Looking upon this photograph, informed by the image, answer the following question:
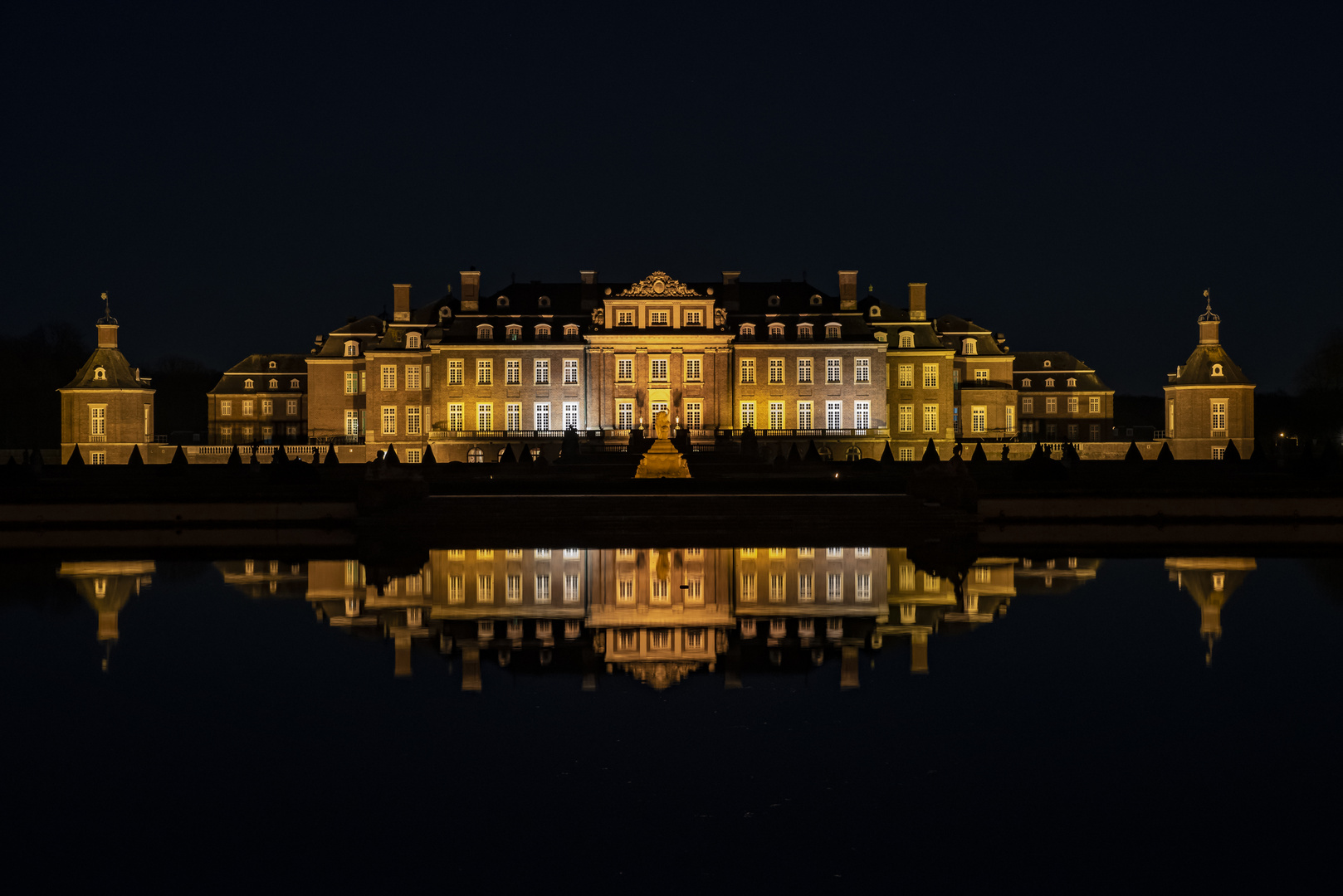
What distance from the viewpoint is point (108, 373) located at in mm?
59781

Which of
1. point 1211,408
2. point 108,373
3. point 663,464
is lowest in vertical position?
point 663,464

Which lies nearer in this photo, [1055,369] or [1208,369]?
[1208,369]

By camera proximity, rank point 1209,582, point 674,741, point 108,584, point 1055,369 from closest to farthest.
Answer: point 674,741 < point 1209,582 < point 108,584 < point 1055,369

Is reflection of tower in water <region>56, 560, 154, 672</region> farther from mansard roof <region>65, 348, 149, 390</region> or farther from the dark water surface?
mansard roof <region>65, 348, 149, 390</region>

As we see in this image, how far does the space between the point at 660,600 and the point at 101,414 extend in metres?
53.4

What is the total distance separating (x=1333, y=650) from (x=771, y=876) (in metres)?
7.51

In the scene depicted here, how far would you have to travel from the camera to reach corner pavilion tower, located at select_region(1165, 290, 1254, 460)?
60.5 meters

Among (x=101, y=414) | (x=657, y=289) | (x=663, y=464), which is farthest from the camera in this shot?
(x=101, y=414)

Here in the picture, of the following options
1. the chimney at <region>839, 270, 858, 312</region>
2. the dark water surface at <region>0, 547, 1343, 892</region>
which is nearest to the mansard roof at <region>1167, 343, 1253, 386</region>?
the chimney at <region>839, 270, 858, 312</region>

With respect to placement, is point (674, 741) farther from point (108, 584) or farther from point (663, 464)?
point (663, 464)

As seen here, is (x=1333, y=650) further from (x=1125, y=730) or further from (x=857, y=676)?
(x=857, y=676)

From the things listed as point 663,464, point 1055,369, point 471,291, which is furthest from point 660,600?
point 1055,369

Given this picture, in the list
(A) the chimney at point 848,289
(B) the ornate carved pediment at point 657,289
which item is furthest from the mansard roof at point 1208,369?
(B) the ornate carved pediment at point 657,289

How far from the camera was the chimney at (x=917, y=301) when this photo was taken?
5988cm
